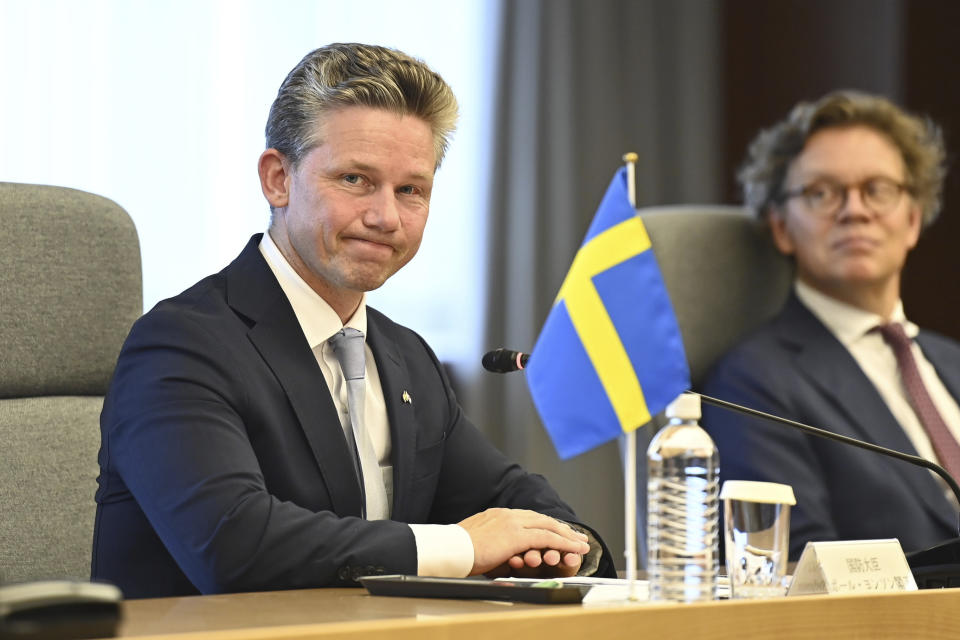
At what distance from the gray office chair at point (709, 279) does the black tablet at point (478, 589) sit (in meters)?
1.31

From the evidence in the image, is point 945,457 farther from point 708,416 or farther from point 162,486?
point 162,486

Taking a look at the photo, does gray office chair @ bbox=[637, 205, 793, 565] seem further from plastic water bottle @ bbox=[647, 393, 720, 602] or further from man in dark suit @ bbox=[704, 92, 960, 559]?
plastic water bottle @ bbox=[647, 393, 720, 602]

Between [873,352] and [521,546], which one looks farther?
[873,352]

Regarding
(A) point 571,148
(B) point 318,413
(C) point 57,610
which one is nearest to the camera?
(C) point 57,610

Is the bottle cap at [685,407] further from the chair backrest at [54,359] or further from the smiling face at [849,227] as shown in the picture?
the smiling face at [849,227]

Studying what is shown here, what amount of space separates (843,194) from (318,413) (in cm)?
158

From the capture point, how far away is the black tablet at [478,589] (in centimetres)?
105

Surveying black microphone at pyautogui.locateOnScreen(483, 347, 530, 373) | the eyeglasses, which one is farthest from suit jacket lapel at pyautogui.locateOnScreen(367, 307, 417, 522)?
the eyeglasses

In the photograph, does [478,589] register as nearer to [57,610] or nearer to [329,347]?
[57,610]

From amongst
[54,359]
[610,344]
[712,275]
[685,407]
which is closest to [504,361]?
[610,344]

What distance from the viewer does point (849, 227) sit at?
2670 millimetres

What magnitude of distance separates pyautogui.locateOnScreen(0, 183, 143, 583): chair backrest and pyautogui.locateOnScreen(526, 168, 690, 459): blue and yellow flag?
2.73 feet

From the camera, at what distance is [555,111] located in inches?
135

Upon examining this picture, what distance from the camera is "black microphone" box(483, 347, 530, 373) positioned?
53.5 inches
